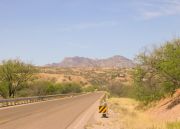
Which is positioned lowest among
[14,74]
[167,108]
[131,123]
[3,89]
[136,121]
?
[167,108]

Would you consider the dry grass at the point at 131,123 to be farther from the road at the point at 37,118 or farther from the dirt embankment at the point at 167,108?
the dirt embankment at the point at 167,108

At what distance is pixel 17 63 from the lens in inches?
2539

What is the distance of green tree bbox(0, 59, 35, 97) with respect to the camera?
62.3 metres

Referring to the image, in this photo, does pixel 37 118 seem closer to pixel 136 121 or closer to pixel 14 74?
pixel 136 121

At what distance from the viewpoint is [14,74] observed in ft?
205

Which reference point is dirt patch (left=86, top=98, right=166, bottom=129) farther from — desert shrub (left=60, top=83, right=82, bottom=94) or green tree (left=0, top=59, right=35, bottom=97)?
desert shrub (left=60, top=83, right=82, bottom=94)

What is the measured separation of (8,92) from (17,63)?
184 inches

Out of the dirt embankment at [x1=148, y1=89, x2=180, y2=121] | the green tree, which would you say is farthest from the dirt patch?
the green tree

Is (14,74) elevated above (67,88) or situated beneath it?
elevated above

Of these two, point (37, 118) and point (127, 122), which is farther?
point (37, 118)

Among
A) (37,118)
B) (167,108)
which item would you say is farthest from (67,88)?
(37,118)

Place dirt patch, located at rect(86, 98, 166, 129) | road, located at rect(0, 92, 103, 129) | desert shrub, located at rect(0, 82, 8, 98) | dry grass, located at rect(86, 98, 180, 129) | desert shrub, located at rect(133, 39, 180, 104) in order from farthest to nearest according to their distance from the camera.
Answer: desert shrub, located at rect(0, 82, 8, 98), desert shrub, located at rect(133, 39, 180, 104), road, located at rect(0, 92, 103, 129), dirt patch, located at rect(86, 98, 166, 129), dry grass, located at rect(86, 98, 180, 129)

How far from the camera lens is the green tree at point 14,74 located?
62281 mm

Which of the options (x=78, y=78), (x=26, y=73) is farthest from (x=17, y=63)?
(x=78, y=78)
